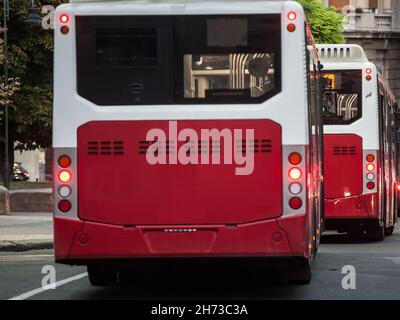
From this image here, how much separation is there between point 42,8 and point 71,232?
32208 mm

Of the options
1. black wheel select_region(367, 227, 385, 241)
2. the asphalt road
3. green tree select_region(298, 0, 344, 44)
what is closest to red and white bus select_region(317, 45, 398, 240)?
black wheel select_region(367, 227, 385, 241)

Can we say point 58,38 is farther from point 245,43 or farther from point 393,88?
point 393,88

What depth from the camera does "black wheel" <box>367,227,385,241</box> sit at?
20594 mm

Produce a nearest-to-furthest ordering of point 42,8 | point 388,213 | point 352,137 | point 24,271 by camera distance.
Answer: point 24,271 → point 352,137 → point 388,213 → point 42,8

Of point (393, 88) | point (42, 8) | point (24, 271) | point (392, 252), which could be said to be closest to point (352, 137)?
point (392, 252)

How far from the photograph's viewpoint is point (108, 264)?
1023 centimetres

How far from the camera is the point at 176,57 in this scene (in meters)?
10.3

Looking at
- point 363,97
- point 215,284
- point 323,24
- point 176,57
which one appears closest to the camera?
point 176,57

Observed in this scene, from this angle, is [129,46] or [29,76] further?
[29,76]

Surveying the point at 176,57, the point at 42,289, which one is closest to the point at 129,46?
the point at 176,57

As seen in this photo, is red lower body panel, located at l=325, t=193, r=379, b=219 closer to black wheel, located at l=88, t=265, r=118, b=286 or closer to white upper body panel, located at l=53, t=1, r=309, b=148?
black wheel, located at l=88, t=265, r=118, b=286

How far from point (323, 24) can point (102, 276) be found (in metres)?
38.3

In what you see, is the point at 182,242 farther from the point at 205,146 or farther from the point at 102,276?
the point at 102,276

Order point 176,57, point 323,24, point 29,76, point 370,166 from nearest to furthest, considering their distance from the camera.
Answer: point 176,57
point 370,166
point 29,76
point 323,24
